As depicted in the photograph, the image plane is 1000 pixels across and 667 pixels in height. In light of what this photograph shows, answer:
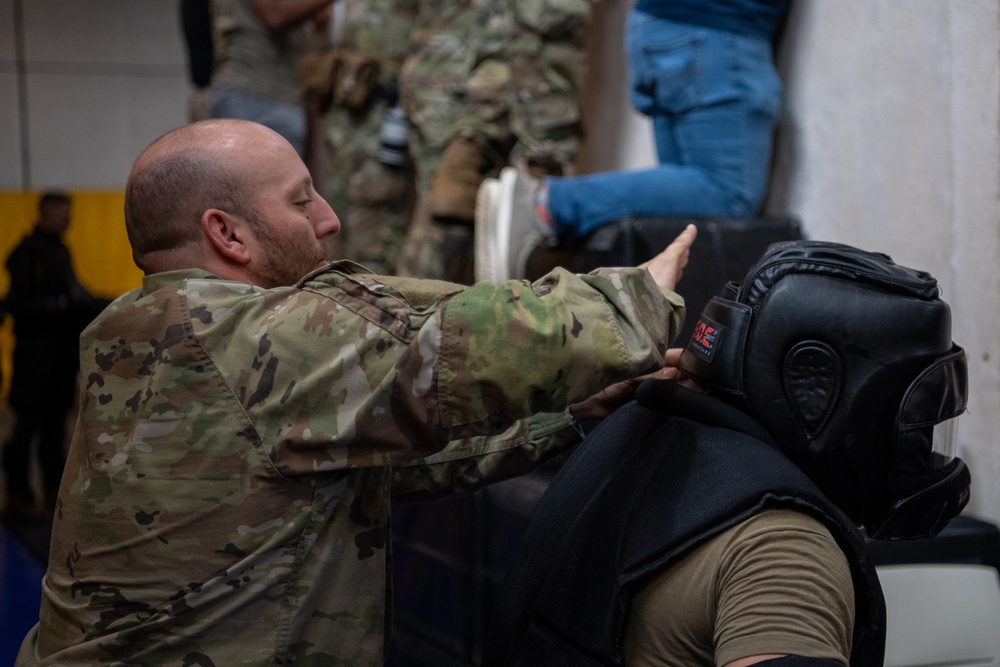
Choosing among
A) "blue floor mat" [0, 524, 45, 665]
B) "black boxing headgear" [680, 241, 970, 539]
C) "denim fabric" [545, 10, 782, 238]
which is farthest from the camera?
"blue floor mat" [0, 524, 45, 665]

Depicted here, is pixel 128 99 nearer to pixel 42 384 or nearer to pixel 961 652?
pixel 42 384

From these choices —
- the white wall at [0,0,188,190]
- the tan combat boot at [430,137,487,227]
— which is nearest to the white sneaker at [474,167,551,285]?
the tan combat boot at [430,137,487,227]

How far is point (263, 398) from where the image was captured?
0.91 m

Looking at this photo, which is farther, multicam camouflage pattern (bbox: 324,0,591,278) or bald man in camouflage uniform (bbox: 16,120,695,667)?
multicam camouflage pattern (bbox: 324,0,591,278)

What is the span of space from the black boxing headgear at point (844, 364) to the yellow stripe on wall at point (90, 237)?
3.40 meters

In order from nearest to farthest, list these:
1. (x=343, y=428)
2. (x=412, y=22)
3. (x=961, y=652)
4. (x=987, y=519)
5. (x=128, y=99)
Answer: (x=343, y=428) < (x=961, y=652) < (x=987, y=519) < (x=412, y=22) < (x=128, y=99)

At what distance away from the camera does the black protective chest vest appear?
34.7 inches

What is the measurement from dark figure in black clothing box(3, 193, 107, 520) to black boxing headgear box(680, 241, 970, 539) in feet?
8.38

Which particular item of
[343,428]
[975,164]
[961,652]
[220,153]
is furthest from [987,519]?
[220,153]

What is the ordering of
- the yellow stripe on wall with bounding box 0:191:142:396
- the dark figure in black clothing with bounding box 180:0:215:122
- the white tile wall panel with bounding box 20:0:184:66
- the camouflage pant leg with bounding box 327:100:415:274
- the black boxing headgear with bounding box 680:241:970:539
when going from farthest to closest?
the white tile wall panel with bounding box 20:0:184:66
the yellow stripe on wall with bounding box 0:191:142:396
the camouflage pant leg with bounding box 327:100:415:274
the dark figure in black clothing with bounding box 180:0:215:122
the black boxing headgear with bounding box 680:241:970:539

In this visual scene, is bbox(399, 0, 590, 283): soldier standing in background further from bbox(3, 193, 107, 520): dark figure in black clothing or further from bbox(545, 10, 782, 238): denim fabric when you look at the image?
bbox(3, 193, 107, 520): dark figure in black clothing

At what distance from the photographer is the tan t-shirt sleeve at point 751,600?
0.79 m

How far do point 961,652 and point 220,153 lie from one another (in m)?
1.25

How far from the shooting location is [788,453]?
956mm
